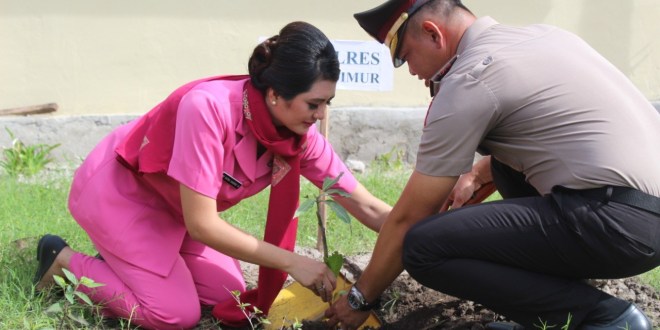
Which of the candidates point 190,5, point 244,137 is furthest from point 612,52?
point 244,137

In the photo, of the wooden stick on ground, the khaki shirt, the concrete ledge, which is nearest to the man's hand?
the khaki shirt

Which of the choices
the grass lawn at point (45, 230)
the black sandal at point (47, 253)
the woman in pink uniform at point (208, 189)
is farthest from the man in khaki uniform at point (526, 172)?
the black sandal at point (47, 253)

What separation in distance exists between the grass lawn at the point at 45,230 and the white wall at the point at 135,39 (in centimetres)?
74

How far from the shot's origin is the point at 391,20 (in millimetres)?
3225

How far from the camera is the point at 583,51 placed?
3.17 meters

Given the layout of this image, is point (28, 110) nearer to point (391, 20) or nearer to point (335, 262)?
point (335, 262)

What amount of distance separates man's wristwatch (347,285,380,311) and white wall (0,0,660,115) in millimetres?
3412

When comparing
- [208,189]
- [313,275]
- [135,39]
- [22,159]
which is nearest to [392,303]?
[313,275]

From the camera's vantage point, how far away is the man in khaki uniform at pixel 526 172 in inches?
118

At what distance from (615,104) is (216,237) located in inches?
58.6

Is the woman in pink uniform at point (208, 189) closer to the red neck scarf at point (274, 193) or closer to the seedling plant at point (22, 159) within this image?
the red neck scarf at point (274, 193)

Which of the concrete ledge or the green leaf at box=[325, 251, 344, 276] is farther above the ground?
the green leaf at box=[325, 251, 344, 276]

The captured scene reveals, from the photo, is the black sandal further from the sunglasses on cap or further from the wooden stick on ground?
the wooden stick on ground

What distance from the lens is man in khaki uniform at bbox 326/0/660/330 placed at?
118 inches
